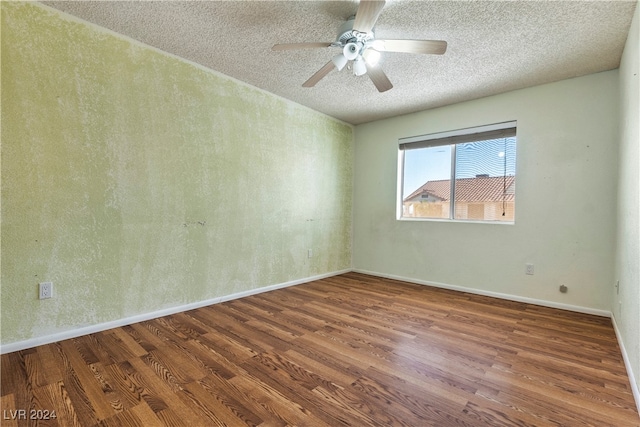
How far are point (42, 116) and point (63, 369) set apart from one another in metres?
1.74

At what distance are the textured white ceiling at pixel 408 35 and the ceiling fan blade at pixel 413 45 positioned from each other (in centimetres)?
26

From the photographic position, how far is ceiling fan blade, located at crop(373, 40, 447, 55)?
6.16ft

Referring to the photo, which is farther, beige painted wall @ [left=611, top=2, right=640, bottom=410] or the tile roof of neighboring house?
the tile roof of neighboring house

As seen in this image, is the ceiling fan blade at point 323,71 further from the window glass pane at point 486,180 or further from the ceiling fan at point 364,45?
the window glass pane at point 486,180

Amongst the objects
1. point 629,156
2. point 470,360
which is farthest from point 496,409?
point 629,156

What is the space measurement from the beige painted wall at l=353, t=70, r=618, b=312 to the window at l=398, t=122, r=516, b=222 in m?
0.13

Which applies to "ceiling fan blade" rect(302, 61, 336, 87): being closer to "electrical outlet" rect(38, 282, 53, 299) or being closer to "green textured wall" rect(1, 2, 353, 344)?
"green textured wall" rect(1, 2, 353, 344)

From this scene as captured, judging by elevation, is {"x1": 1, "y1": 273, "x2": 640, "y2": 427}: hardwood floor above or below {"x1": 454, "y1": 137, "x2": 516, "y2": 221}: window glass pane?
below

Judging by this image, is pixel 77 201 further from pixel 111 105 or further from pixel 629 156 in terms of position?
pixel 629 156

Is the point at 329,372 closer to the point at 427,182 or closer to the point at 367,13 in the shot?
the point at 367,13

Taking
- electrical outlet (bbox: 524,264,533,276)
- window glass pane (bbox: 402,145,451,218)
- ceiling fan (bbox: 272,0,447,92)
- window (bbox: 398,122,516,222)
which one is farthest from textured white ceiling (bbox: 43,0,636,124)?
electrical outlet (bbox: 524,264,533,276)

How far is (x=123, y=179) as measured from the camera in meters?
2.40

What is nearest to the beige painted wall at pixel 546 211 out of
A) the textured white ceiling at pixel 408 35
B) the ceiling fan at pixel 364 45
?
the textured white ceiling at pixel 408 35

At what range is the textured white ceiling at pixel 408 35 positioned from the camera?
1988 millimetres
